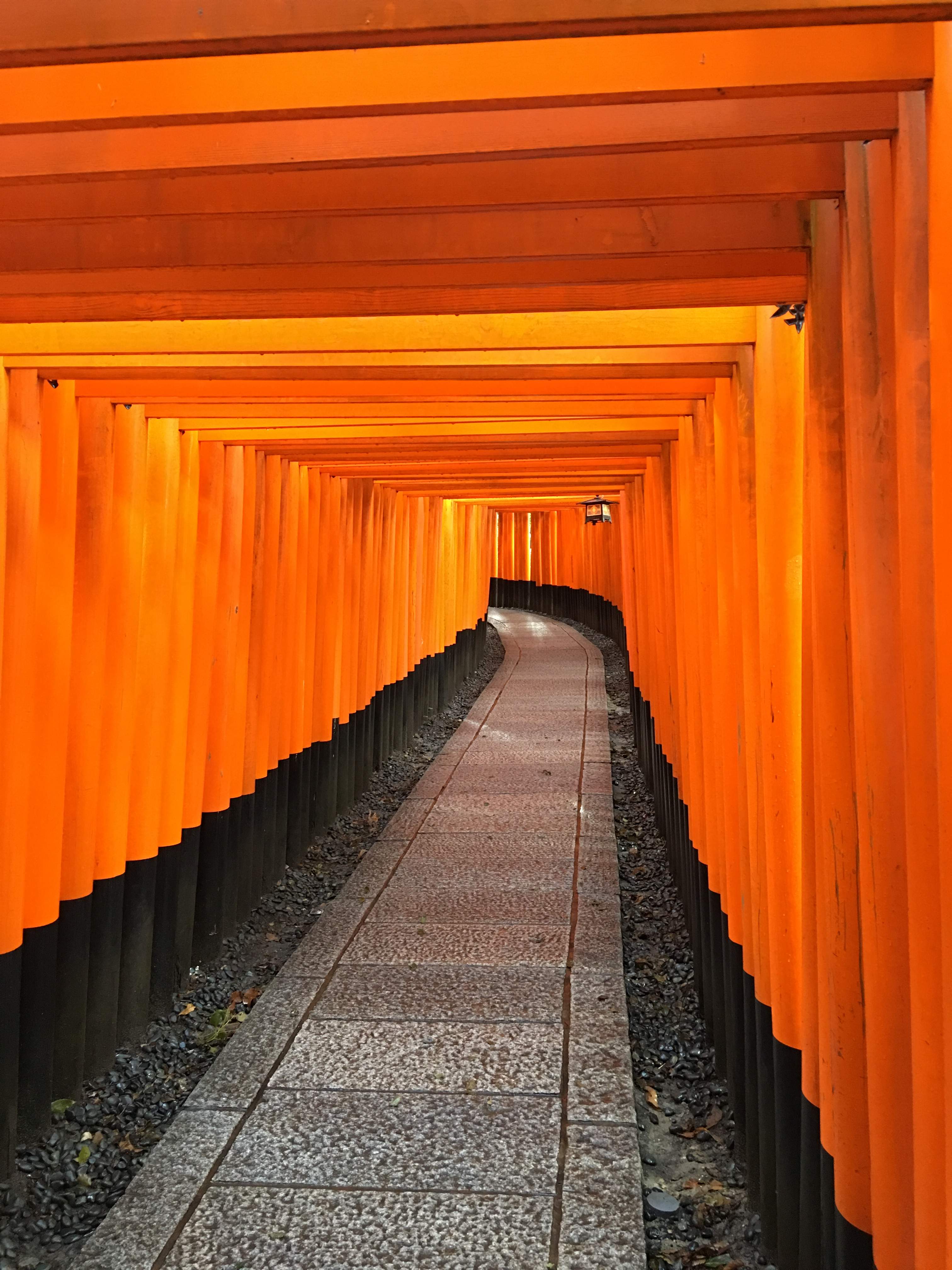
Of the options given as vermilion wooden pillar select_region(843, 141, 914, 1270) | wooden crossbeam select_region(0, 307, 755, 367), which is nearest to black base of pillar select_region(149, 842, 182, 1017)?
wooden crossbeam select_region(0, 307, 755, 367)

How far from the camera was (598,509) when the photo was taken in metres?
15.1

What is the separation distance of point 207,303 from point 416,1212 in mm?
2976

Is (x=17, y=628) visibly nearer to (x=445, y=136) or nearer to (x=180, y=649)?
(x=180, y=649)

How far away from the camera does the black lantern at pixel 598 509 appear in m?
14.2

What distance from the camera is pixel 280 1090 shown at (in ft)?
14.6

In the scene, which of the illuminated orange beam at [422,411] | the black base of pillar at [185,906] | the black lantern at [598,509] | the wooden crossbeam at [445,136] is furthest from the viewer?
the black lantern at [598,509]

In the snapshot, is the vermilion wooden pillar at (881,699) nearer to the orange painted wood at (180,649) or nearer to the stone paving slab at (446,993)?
the stone paving slab at (446,993)

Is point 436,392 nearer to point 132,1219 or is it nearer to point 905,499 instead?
point 905,499

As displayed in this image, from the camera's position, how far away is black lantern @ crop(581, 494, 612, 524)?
46.4ft

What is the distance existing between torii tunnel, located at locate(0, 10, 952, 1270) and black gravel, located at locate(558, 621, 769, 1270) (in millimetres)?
185

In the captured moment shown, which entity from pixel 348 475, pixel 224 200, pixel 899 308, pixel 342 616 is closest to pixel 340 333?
pixel 224 200

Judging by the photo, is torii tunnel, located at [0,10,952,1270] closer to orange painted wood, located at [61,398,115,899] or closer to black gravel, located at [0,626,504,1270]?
orange painted wood, located at [61,398,115,899]

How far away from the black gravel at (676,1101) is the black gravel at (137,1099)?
1927mm

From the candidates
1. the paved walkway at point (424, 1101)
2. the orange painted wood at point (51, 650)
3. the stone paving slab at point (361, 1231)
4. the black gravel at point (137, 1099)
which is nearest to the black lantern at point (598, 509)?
the paved walkway at point (424, 1101)
